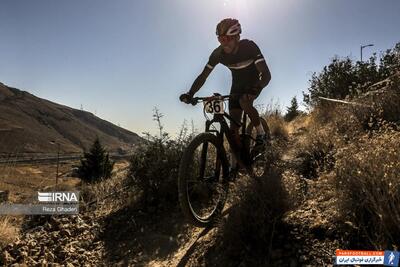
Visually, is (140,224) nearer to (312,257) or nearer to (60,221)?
(60,221)

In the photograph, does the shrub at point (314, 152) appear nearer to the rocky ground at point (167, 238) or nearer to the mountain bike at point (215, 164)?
the rocky ground at point (167, 238)

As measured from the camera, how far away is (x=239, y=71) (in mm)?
6246

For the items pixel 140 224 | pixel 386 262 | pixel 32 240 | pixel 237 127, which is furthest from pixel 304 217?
pixel 32 240

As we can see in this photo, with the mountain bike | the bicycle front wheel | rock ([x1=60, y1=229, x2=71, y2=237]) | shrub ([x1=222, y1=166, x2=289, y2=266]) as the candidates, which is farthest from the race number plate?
rock ([x1=60, y1=229, x2=71, y2=237])

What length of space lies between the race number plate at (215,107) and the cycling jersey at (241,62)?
23.4 inches

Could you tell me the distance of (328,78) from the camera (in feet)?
46.7

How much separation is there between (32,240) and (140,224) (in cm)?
142

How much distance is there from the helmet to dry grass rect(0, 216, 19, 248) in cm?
375

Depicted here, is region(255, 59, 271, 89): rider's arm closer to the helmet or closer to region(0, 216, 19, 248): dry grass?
the helmet

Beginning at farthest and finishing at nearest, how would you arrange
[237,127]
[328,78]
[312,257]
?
1. [328,78]
2. [237,127]
3. [312,257]

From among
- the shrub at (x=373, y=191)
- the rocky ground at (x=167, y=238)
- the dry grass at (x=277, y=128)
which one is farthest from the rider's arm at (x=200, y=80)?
the dry grass at (x=277, y=128)

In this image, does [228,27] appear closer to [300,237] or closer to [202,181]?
[202,181]

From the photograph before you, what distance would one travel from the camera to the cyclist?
19.0 feet

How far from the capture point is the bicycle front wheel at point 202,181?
5.08 metres
